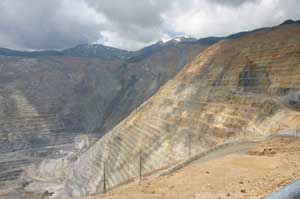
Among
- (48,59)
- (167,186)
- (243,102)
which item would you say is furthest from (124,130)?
(48,59)

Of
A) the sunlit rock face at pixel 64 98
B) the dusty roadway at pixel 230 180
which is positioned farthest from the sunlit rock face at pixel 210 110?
the sunlit rock face at pixel 64 98

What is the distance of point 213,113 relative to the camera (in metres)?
55.7

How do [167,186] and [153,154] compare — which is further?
[153,154]

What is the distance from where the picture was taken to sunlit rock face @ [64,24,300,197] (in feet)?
159

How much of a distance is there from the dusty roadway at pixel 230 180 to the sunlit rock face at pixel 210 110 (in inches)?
794

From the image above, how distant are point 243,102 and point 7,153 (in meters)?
78.6

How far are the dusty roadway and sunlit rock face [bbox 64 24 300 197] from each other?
20156 mm

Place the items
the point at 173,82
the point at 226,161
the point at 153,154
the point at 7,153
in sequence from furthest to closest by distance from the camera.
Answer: the point at 7,153, the point at 173,82, the point at 153,154, the point at 226,161

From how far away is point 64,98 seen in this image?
461 feet

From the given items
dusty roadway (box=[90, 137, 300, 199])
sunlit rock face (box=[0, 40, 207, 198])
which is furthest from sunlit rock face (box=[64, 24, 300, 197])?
sunlit rock face (box=[0, 40, 207, 198])

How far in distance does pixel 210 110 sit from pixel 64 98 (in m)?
A: 94.5

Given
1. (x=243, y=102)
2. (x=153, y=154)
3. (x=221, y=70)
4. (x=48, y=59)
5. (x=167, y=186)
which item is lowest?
(x=153, y=154)

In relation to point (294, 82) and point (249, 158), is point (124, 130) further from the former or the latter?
point (249, 158)

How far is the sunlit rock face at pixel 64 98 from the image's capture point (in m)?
110
